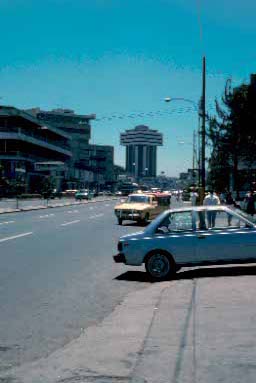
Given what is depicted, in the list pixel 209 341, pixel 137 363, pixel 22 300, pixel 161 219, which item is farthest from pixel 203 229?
pixel 137 363

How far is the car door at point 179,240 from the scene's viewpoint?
11125 millimetres

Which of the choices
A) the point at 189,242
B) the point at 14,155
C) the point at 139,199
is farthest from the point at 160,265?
the point at 14,155

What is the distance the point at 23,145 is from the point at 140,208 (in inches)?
2847

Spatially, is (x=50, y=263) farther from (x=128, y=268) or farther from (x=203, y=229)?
(x=203, y=229)

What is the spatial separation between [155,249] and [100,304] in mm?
2655

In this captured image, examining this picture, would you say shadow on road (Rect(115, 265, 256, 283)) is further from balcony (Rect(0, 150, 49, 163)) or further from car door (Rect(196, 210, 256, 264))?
balcony (Rect(0, 150, 49, 163))

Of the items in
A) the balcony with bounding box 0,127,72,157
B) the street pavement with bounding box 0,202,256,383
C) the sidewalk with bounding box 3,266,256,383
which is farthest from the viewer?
the balcony with bounding box 0,127,72,157

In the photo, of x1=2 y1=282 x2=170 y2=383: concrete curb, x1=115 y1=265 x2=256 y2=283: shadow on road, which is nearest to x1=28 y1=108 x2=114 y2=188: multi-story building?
x1=115 y1=265 x2=256 y2=283: shadow on road

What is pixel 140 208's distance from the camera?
28656 mm

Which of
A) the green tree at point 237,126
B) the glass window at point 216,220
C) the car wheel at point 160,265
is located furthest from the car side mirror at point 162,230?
the green tree at point 237,126

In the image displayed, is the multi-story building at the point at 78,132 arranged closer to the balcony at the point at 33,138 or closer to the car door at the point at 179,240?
the balcony at the point at 33,138

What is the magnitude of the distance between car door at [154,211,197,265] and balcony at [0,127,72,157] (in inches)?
3205

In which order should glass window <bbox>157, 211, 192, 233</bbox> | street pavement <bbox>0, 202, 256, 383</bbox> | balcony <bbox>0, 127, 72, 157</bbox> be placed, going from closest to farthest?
street pavement <bbox>0, 202, 256, 383</bbox> < glass window <bbox>157, 211, 192, 233</bbox> < balcony <bbox>0, 127, 72, 157</bbox>

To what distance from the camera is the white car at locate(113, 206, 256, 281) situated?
11.1m
